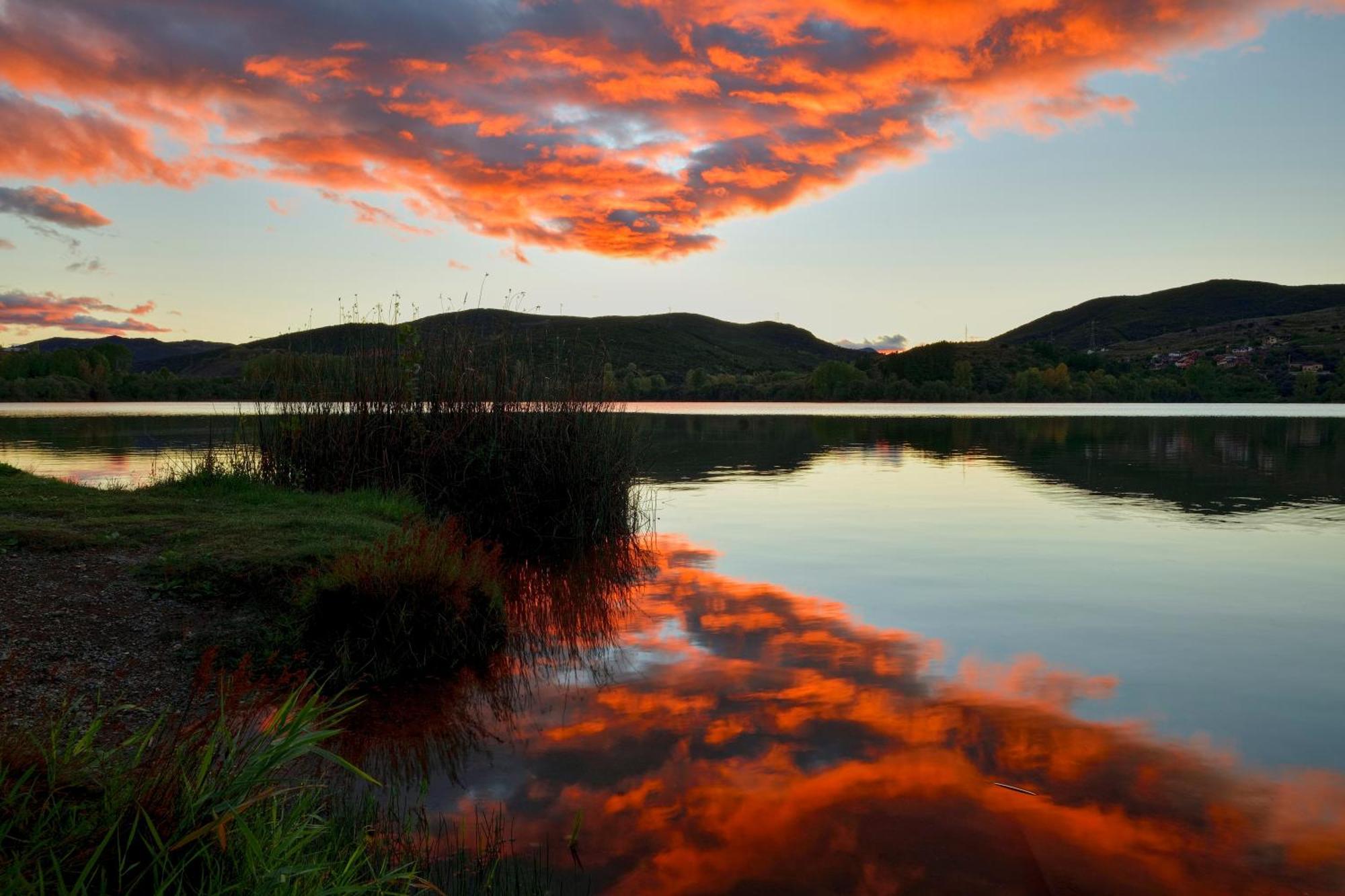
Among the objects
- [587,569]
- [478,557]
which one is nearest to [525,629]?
[478,557]

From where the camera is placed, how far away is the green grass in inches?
342

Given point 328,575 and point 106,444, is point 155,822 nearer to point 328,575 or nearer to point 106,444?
point 328,575

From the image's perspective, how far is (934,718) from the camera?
689cm

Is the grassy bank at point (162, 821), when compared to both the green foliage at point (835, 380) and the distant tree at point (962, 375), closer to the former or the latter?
the green foliage at point (835, 380)

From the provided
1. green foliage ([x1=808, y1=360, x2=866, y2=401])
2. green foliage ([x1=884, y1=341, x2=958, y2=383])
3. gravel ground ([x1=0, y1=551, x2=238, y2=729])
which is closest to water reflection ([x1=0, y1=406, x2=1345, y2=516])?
gravel ground ([x1=0, y1=551, x2=238, y2=729])

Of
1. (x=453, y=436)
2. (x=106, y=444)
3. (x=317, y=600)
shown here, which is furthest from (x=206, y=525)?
(x=106, y=444)

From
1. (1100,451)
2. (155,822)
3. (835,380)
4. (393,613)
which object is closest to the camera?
(155,822)

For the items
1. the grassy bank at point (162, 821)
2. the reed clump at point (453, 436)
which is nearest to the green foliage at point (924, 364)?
the reed clump at point (453, 436)

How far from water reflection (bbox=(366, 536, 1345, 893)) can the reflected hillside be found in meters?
12.7

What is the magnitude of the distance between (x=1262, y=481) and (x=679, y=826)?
77.8ft

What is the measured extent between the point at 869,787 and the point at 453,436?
33.3 feet

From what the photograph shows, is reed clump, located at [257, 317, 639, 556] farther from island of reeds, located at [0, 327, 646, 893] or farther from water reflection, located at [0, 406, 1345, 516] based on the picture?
water reflection, located at [0, 406, 1345, 516]

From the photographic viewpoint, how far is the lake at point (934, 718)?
4.91 meters

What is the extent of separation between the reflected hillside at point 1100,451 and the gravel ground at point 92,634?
41.2 ft
